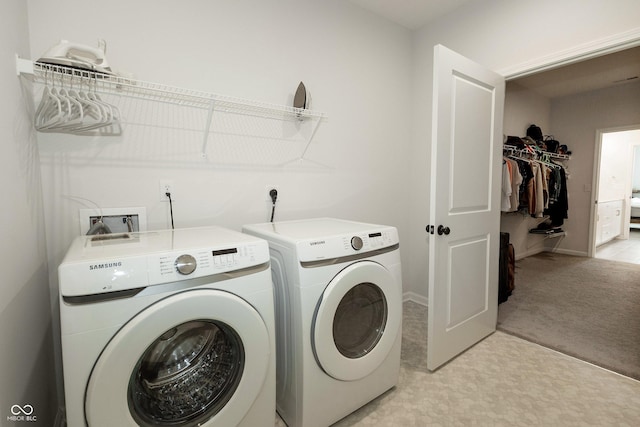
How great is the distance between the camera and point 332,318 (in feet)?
4.19

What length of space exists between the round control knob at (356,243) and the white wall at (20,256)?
1.18m

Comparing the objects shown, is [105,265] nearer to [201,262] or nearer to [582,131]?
[201,262]

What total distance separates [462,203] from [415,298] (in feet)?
4.30

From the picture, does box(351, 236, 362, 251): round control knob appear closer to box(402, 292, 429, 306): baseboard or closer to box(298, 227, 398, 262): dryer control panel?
box(298, 227, 398, 262): dryer control panel

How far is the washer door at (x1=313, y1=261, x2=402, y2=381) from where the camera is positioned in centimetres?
126

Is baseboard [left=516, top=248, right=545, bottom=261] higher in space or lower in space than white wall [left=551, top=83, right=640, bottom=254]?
lower

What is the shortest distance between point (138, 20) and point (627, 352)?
3.51 m

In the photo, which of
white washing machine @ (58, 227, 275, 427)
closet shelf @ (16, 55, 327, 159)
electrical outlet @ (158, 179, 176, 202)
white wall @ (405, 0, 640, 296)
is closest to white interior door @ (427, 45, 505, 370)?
white wall @ (405, 0, 640, 296)

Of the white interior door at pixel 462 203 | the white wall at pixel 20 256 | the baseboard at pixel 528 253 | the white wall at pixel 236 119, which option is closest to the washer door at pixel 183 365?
the white wall at pixel 20 256

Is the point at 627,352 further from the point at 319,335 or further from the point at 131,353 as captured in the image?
the point at 131,353

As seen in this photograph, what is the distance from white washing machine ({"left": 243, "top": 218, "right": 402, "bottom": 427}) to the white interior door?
1.34ft

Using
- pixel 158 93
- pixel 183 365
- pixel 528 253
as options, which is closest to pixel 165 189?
pixel 158 93

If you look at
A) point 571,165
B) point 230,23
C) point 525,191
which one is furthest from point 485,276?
point 571,165

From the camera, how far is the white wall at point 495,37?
5.62 feet
